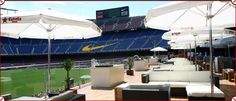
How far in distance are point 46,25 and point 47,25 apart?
4 cm

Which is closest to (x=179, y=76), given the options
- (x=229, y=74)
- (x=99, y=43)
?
(x=229, y=74)

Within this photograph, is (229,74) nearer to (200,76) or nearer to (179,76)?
(200,76)

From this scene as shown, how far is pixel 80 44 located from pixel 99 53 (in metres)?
4.41

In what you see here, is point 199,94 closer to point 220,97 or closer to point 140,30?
point 220,97

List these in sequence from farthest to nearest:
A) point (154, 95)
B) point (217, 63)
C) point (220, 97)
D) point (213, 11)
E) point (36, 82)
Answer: point (217, 63)
point (36, 82)
point (213, 11)
point (220, 97)
point (154, 95)

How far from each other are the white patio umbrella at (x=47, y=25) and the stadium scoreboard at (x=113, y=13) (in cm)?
3741

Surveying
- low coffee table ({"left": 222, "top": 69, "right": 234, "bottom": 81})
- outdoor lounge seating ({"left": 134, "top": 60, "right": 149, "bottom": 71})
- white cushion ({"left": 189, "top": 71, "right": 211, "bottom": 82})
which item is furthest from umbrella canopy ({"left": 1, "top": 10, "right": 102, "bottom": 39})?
outdoor lounge seating ({"left": 134, "top": 60, "right": 149, "bottom": 71})

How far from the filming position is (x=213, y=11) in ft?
16.2

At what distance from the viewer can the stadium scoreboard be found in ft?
144

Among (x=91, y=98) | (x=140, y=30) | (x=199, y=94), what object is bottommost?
(x=91, y=98)

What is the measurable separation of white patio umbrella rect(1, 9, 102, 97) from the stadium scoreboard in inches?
1473

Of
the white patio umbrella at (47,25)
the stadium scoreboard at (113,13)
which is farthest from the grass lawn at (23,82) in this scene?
the stadium scoreboard at (113,13)

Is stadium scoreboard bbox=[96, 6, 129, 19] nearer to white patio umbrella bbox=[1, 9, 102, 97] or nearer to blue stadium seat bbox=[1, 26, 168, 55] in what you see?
blue stadium seat bbox=[1, 26, 168, 55]

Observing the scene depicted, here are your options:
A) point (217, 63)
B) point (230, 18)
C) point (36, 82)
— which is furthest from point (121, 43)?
point (230, 18)
